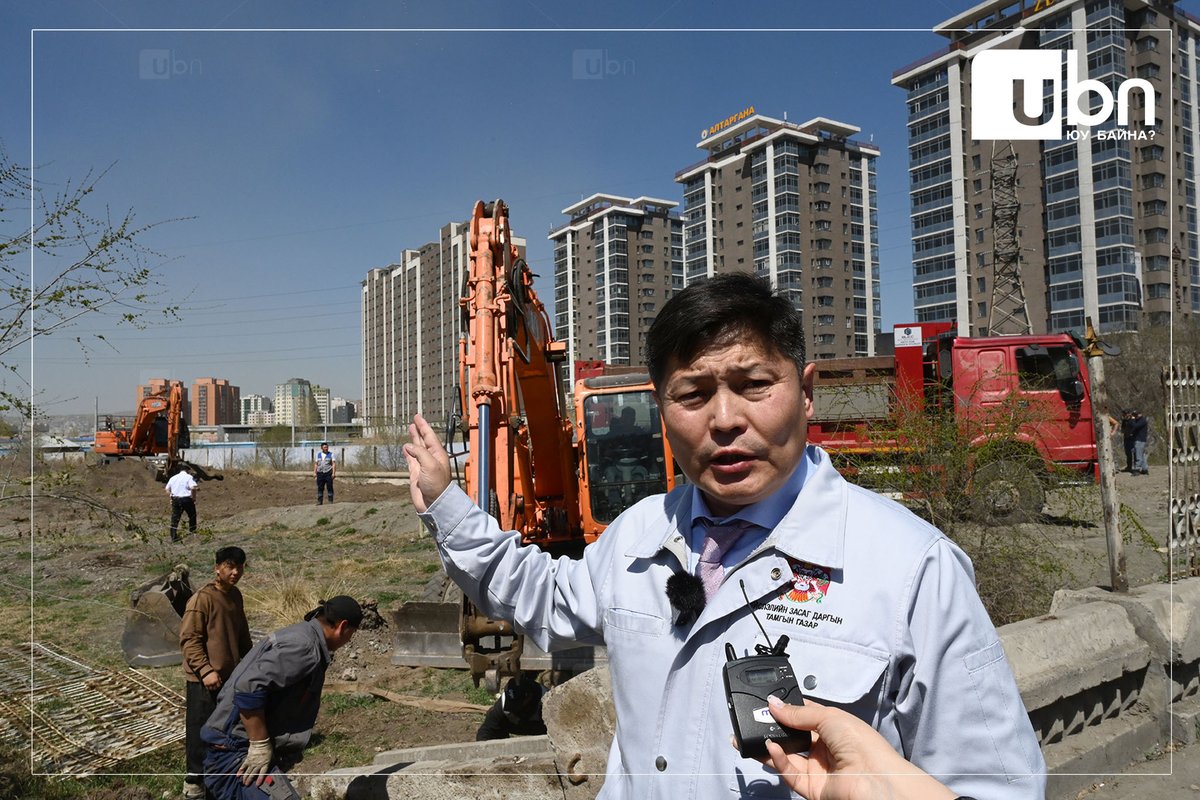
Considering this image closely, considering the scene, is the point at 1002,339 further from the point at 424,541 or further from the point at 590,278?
the point at 590,278

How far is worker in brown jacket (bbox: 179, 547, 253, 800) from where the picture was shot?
501 centimetres

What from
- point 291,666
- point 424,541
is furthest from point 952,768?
point 424,541

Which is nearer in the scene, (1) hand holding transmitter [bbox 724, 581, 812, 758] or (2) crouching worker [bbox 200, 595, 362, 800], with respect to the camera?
(1) hand holding transmitter [bbox 724, 581, 812, 758]

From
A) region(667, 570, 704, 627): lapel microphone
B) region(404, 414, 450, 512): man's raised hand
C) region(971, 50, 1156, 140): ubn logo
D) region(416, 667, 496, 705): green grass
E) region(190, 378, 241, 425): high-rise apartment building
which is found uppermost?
region(971, 50, 1156, 140): ubn logo

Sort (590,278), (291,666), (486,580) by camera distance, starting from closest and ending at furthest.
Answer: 1. (486,580)
2. (291,666)
3. (590,278)

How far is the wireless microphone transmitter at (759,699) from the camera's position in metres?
1.16

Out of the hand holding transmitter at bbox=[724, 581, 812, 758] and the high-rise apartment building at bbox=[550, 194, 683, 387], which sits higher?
the high-rise apartment building at bbox=[550, 194, 683, 387]

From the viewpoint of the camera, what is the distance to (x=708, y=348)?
4.93ft

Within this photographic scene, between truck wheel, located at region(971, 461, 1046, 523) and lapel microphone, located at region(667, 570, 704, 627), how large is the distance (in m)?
4.90

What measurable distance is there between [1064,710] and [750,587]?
3.24m

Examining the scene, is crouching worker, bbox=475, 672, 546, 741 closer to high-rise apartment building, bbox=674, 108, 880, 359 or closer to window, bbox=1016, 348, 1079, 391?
window, bbox=1016, 348, 1079, 391

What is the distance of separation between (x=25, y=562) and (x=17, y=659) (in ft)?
10.9

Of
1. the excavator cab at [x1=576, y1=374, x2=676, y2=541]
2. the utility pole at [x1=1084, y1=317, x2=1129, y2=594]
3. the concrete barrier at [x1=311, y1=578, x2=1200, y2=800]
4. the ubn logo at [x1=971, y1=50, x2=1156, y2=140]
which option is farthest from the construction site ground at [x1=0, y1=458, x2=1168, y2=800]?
the ubn logo at [x1=971, y1=50, x2=1156, y2=140]

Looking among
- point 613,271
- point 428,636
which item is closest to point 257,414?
point 613,271
